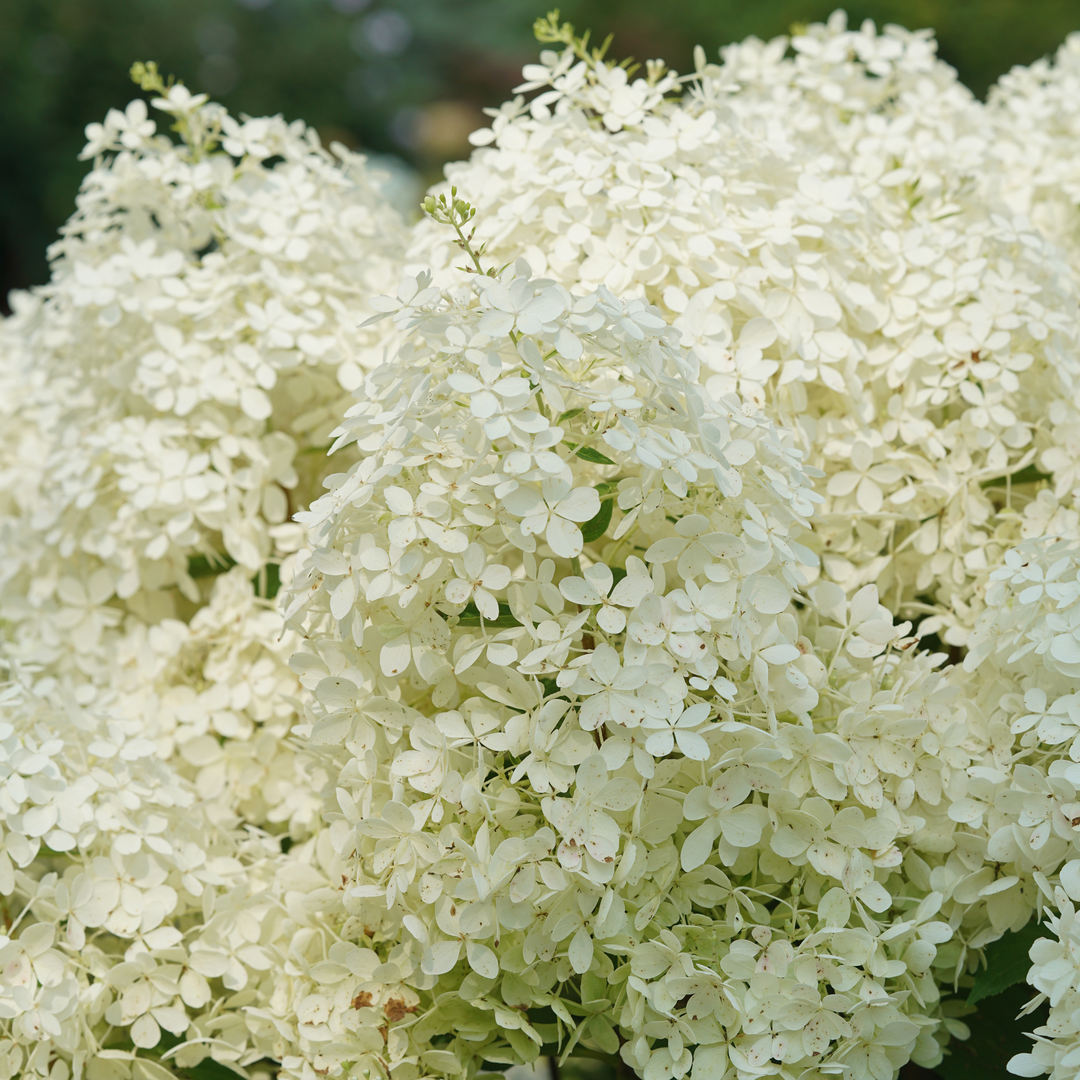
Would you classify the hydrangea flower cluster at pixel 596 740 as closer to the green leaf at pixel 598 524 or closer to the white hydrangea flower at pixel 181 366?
the green leaf at pixel 598 524

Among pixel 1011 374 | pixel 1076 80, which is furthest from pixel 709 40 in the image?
pixel 1011 374

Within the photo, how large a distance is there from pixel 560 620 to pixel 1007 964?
384 mm

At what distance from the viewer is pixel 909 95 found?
→ 1.19 meters

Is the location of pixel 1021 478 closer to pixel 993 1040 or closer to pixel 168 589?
pixel 993 1040

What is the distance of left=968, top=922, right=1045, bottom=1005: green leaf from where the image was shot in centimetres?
70

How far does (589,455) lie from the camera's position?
70 centimetres

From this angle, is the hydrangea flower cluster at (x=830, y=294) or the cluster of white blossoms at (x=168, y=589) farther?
the hydrangea flower cluster at (x=830, y=294)

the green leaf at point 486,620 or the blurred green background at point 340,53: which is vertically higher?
the blurred green background at point 340,53

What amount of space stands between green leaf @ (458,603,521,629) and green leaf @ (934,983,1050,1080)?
0.44 metres

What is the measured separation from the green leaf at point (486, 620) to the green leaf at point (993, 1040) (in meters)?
0.44

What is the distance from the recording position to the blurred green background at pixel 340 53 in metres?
8.11

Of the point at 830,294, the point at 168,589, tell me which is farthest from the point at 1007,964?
the point at 168,589

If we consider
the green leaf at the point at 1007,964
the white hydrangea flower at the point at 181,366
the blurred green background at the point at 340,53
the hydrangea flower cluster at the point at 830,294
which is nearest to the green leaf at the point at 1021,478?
the hydrangea flower cluster at the point at 830,294

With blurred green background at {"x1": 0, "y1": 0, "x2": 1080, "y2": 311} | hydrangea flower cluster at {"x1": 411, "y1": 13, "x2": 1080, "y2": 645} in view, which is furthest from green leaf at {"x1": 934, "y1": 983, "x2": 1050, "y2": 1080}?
blurred green background at {"x1": 0, "y1": 0, "x2": 1080, "y2": 311}
